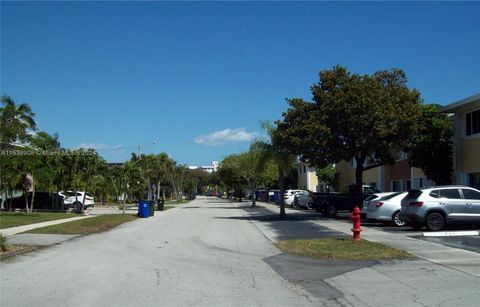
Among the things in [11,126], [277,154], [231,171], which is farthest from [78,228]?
[231,171]

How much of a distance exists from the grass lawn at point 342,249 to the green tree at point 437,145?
1488 cm

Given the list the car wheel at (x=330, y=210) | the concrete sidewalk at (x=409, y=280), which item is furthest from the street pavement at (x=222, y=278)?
the car wheel at (x=330, y=210)

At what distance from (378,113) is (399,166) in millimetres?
15340

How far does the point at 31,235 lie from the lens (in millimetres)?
20141

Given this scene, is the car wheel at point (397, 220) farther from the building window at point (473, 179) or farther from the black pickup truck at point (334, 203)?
the black pickup truck at point (334, 203)

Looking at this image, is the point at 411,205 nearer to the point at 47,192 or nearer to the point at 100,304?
the point at 100,304

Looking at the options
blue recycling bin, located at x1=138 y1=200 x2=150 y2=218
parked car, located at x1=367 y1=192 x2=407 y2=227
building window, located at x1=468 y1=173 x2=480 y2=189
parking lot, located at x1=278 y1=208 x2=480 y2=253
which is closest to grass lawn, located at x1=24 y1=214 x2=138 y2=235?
blue recycling bin, located at x1=138 y1=200 x2=150 y2=218

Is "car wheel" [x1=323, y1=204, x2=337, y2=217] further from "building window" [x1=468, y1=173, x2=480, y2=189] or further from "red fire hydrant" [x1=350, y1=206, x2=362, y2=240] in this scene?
"red fire hydrant" [x1=350, y1=206, x2=362, y2=240]

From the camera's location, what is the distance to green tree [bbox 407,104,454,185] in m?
30.3

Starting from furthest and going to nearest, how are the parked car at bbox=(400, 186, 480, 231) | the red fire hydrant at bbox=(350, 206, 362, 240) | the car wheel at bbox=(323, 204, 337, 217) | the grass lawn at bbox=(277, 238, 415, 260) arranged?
the car wheel at bbox=(323, 204, 337, 217)
the parked car at bbox=(400, 186, 480, 231)
the red fire hydrant at bbox=(350, 206, 362, 240)
the grass lawn at bbox=(277, 238, 415, 260)

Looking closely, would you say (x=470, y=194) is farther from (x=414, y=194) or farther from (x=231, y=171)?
(x=231, y=171)

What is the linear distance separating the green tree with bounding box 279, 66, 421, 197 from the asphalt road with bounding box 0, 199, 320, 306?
10755 mm

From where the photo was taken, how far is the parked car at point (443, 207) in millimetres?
20297

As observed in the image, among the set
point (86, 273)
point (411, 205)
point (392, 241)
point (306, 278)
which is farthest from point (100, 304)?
point (411, 205)
